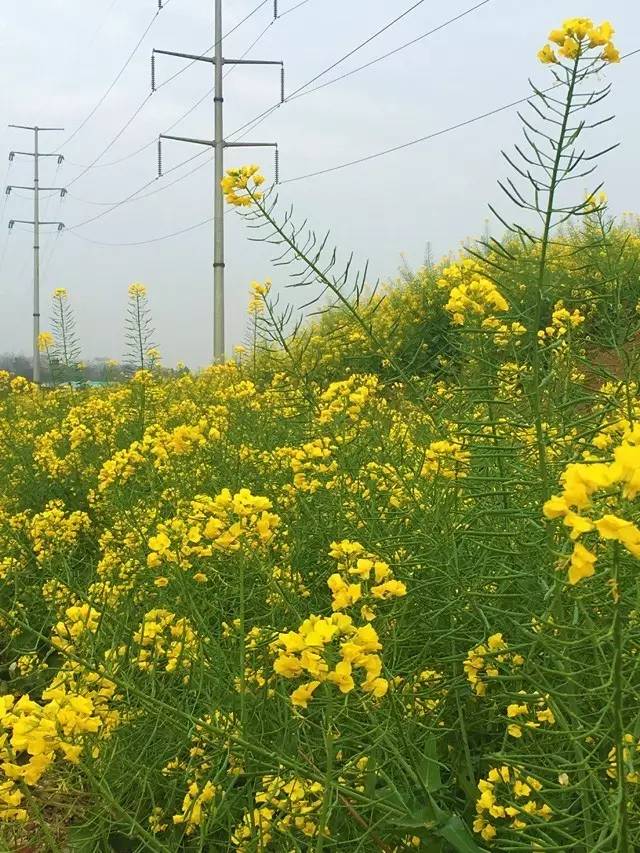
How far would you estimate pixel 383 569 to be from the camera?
121 centimetres

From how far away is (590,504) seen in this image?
2.21ft

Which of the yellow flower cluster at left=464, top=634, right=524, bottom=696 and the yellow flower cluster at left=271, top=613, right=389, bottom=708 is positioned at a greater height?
the yellow flower cluster at left=271, top=613, right=389, bottom=708

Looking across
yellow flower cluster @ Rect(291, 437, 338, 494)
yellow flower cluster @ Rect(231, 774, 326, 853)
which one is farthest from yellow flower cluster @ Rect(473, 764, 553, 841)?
yellow flower cluster @ Rect(291, 437, 338, 494)

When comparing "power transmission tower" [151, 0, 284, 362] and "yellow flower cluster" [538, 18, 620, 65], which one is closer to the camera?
"yellow flower cluster" [538, 18, 620, 65]

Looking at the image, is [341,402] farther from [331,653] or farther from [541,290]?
[331,653]

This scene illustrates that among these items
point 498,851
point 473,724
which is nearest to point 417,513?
point 473,724

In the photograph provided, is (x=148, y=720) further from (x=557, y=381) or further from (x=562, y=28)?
(x=562, y=28)

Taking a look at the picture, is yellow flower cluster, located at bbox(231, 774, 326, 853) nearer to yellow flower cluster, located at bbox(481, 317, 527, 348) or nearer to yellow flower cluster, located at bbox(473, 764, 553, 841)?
yellow flower cluster, located at bbox(473, 764, 553, 841)

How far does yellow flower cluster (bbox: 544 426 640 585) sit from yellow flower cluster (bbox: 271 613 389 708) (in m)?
0.28

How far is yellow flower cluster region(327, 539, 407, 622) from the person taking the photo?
0.99m

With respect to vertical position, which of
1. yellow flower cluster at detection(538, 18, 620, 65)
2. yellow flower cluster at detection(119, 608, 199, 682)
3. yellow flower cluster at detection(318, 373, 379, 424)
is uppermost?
yellow flower cluster at detection(538, 18, 620, 65)

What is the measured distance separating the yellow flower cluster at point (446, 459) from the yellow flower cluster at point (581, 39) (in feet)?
2.48

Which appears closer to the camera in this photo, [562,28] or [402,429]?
[562,28]

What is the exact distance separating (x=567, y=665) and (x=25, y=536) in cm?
235
